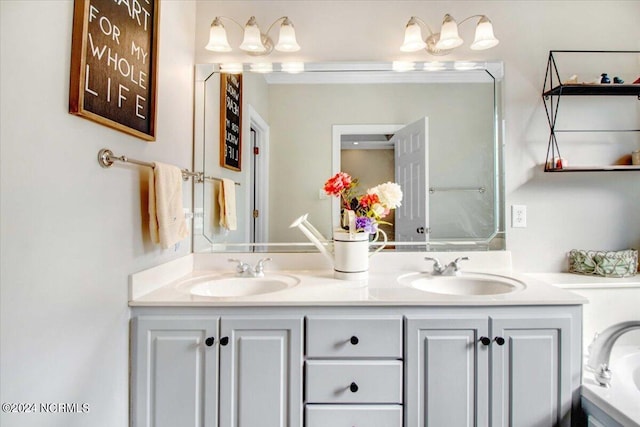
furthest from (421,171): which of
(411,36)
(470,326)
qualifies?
(470,326)

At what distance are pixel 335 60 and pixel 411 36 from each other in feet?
1.34

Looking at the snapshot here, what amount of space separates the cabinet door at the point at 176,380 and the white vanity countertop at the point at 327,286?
0.47ft

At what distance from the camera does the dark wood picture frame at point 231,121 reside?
1773mm

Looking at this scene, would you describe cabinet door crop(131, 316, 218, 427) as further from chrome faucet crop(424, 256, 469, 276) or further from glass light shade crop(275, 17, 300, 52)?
glass light shade crop(275, 17, 300, 52)

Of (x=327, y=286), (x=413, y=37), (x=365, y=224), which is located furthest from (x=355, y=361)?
(x=413, y=37)

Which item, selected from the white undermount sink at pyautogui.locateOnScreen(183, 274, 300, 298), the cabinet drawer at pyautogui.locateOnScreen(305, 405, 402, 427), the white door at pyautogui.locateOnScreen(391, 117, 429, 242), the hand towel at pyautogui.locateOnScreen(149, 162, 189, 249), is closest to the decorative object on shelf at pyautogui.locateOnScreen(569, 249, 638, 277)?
the white door at pyautogui.locateOnScreen(391, 117, 429, 242)

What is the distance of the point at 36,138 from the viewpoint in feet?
2.65

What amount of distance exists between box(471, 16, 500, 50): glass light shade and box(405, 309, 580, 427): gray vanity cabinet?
1.31 meters

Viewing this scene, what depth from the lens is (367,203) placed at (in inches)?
60.4

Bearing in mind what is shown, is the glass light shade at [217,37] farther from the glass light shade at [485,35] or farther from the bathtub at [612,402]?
the bathtub at [612,402]

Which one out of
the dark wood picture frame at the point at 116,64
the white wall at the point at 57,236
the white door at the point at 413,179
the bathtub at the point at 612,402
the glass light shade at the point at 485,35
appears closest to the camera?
the white wall at the point at 57,236

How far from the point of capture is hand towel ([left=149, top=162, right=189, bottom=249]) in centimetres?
123

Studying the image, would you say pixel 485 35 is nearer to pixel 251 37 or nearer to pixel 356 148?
pixel 356 148

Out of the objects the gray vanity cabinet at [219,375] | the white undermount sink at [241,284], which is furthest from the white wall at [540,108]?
the gray vanity cabinet at [219,375]
